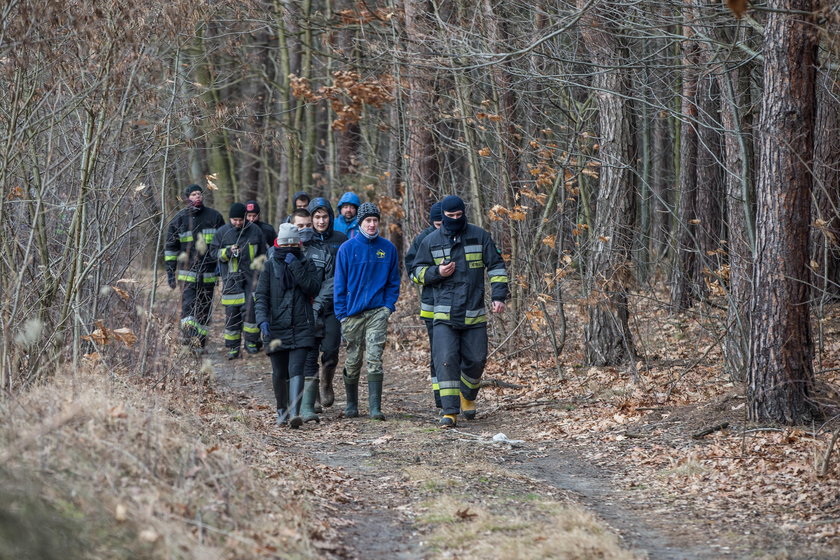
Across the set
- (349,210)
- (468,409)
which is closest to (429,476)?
(468,409)

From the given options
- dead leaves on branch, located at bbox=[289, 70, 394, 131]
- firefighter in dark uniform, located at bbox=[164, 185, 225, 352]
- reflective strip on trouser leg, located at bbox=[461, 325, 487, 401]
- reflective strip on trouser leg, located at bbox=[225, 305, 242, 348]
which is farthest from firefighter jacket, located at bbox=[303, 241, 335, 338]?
dead leaves on branch, located at bbox=[289, 70, 394, 131]

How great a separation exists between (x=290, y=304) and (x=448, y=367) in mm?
1736

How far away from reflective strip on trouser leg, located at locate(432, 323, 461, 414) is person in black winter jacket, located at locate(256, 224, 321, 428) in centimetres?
131

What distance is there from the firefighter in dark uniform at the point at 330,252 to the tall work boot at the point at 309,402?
2.15 feet

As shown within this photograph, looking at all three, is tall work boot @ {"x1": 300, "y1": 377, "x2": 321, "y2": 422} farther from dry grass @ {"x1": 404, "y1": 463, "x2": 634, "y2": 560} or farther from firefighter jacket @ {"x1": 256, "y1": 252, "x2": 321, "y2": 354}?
dry grass @ {"x1": 404, "y1": 463, "x2": 634, "y2": 560}

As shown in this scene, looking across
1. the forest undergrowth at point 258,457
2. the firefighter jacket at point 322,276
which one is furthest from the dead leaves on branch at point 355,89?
the forest undergrowth at point 258,457

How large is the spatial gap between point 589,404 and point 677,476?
328 centimetres

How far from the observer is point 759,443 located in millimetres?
7852

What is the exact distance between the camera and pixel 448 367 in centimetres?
1001

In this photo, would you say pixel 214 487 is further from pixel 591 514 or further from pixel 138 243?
pixel 138 243

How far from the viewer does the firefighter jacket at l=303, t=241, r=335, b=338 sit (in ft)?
35.3

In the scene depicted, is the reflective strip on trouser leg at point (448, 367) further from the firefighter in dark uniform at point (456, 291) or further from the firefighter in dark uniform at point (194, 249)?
the firefighter in dark uniform at point (194, 249)

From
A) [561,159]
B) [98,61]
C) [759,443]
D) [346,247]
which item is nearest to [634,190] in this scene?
[561,159]

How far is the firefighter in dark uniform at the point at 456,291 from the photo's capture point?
32.8ft
